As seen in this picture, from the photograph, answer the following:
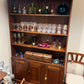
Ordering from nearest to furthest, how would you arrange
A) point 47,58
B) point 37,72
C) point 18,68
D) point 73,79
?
point 73,79, point 47,58, point 37,72, point 18,68

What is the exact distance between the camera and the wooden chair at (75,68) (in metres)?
1.89

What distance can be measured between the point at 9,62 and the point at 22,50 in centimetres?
43

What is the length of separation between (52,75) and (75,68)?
0.60 meters

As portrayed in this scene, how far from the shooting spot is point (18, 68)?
2.25 meters

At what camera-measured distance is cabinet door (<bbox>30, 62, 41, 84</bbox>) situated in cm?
210

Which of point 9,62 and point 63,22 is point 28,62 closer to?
point 9,62

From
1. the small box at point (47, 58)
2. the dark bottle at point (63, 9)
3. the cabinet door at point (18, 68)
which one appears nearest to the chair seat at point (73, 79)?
the small box at point (47, 58)

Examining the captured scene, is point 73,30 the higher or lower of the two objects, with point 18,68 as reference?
higher

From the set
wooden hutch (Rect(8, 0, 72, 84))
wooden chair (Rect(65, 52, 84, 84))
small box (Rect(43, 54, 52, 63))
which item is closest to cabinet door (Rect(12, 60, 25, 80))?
wooden hutch (Rect(8, 0, 72, 84))

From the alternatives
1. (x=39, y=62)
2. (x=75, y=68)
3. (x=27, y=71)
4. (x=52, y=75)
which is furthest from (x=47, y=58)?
(x=75, y=68)

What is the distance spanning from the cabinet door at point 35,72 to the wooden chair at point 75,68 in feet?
2.04

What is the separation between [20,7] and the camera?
216cm

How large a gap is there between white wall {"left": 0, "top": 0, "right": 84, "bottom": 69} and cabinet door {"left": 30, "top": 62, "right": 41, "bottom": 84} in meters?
0.63

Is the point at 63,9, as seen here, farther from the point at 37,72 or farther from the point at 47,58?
the point at 37,72
